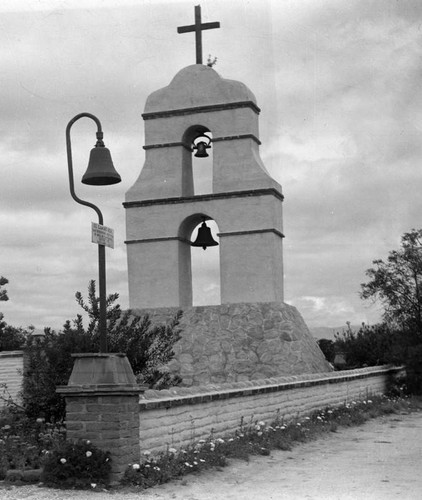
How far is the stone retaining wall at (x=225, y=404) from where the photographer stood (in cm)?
1052

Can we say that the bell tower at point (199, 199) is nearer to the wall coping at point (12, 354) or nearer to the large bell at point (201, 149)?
the large bell at point (201, 149)

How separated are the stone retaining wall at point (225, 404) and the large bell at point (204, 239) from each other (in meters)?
4.39

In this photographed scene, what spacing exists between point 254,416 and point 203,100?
932 cm

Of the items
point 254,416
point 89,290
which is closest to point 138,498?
point 254,416

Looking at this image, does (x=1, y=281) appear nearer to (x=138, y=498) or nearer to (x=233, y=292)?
(x=233, y=292)

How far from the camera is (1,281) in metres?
26.9

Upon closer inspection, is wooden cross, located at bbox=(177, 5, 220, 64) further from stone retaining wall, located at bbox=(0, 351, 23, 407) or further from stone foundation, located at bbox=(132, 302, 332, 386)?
stone retaining wall, located at bbox=(0, 351, 23, 407)

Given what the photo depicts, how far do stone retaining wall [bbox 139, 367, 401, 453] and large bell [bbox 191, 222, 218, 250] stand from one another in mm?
4392

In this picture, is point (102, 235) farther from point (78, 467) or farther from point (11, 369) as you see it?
point (11, 369)

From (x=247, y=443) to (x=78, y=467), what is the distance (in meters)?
3.73

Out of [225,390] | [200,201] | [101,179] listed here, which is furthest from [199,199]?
[101,179]

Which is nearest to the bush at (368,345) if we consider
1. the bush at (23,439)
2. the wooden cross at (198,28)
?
the wooden cross at (198,28)

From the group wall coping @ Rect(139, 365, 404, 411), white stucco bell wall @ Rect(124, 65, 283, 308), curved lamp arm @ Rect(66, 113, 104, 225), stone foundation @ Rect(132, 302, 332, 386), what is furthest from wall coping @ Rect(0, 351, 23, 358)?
curved lamp arm @ Rect(66, 113, 104, 225)

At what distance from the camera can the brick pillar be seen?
9.40 m
